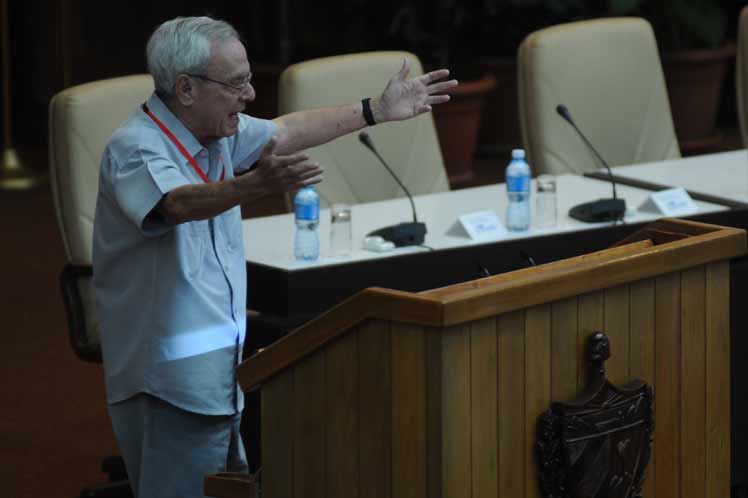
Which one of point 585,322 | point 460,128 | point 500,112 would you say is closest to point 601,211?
point 585,322

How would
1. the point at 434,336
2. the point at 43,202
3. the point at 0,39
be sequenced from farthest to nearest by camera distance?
1. the point at 0,39
2. the point at 43,202
3. the point at 434,336

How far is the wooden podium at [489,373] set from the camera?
221cm

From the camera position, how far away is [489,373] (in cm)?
224

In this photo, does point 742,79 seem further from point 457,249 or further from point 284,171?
point 284,171

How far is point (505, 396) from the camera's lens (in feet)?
7.47

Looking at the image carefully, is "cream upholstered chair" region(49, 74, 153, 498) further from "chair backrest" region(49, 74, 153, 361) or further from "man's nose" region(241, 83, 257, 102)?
"man's nose" region(241, 83, 257, 102)

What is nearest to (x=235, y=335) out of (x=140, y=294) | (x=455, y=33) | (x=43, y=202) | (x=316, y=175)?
(x=140, y=294)

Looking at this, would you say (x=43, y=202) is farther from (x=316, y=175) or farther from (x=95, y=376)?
(x=316, y=175)

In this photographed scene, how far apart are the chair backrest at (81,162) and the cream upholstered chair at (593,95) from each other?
156 cm

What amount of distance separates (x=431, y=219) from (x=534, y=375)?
208 cm

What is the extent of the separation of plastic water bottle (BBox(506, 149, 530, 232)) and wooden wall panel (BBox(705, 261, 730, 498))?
5.39ft

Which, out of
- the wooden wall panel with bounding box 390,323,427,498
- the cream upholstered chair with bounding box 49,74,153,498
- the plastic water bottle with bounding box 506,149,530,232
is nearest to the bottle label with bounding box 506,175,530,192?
the plastic water bottle with bounding box 506,149,530,232

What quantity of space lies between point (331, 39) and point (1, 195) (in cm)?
223

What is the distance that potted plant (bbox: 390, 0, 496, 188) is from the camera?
25.9 feet
